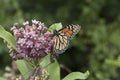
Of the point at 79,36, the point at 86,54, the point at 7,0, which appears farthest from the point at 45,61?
the point at 86,54

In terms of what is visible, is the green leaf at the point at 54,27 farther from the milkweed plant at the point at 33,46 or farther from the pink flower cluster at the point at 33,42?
the pink flower cluster at the point at 33,42

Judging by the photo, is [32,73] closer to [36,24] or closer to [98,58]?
[36,24]

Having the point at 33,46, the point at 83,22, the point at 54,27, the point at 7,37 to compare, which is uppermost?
the point at 83,22

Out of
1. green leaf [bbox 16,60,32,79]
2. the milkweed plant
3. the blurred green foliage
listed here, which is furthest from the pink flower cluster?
the blurred green foliage

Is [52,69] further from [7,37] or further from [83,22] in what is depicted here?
[83,22]

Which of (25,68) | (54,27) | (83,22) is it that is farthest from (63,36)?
(83,22)

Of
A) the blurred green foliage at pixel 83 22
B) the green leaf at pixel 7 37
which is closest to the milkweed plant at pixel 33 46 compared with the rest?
the green leaf at pixel 7 37
